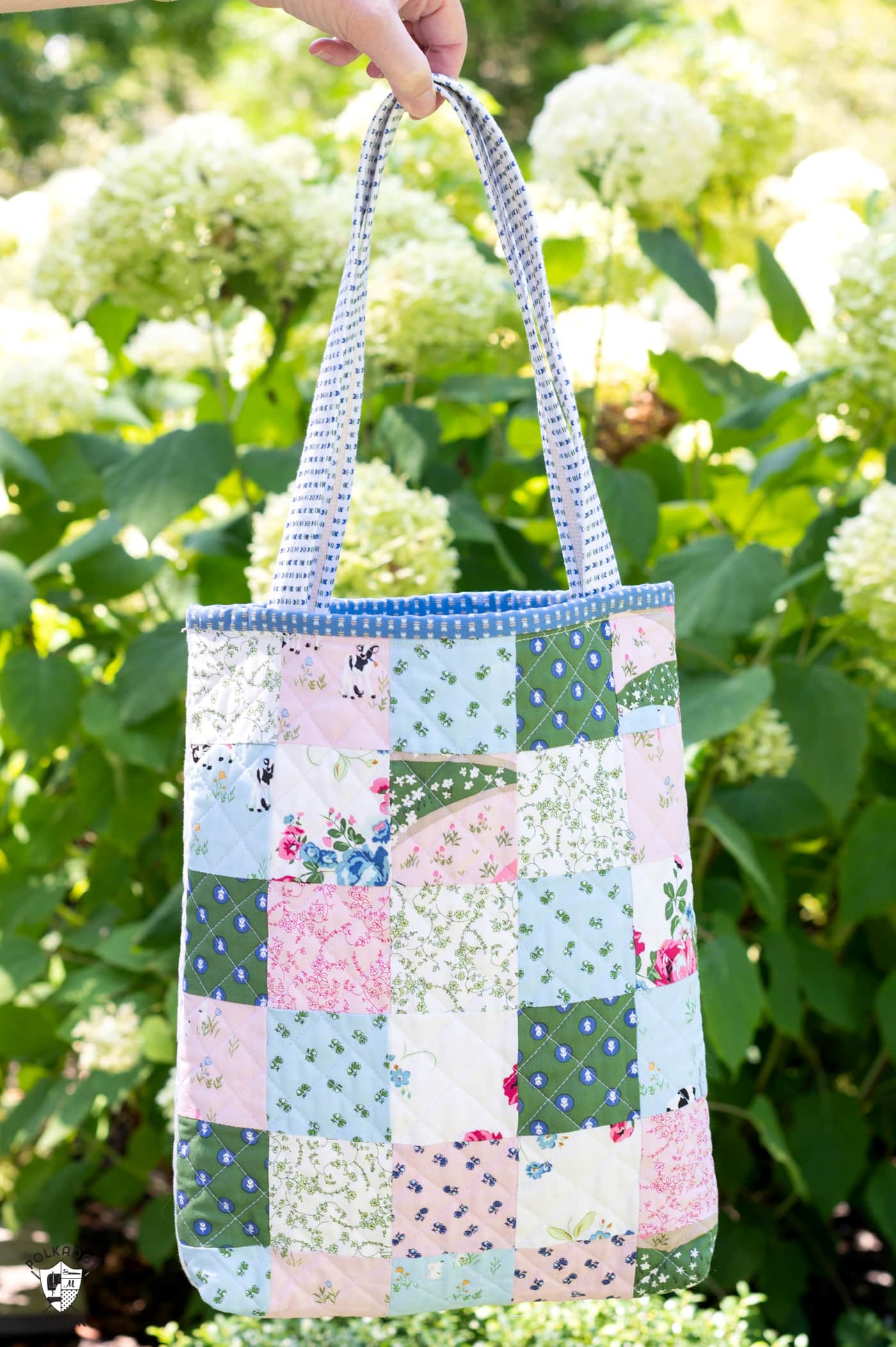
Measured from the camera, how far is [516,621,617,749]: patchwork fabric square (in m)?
0.84

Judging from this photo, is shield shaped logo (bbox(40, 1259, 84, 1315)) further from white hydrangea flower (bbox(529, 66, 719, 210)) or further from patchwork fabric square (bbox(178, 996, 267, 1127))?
white hydrangea flower (bbox(529, 66, 719, 210))

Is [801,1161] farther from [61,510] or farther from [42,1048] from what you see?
[61,510]

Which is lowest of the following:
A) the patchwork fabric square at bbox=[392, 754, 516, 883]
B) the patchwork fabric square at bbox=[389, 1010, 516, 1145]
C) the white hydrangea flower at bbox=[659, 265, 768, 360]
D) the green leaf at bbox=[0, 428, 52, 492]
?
the patchwork fabric square at bbox=[389, 1010, 516, 1145]

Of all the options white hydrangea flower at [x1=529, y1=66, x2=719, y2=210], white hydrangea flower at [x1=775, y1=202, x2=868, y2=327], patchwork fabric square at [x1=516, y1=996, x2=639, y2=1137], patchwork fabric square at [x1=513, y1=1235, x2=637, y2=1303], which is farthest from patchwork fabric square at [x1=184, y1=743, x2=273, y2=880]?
white hydrangea flower at [x1=775, y1=202, x2=868, y2=327]

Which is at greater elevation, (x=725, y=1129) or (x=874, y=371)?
(x=874, y=371)

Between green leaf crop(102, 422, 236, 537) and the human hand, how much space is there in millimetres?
604

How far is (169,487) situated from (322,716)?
69cm

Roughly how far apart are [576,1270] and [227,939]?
34cm

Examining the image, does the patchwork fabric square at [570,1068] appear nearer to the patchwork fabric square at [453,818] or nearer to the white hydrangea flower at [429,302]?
the patchwork fabric square at [453,818]

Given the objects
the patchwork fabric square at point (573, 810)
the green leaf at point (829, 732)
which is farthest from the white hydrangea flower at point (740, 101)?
the patchwork fabric square at point (573, 810)

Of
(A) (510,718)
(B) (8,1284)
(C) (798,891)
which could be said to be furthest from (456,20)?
(B) (8,1284)

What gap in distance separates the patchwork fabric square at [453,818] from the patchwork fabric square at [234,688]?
102 millimetres

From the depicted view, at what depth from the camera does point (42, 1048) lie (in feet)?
5.92

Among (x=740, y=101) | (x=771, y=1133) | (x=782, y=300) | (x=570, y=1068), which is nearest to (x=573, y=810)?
(x=570, y=1068)
